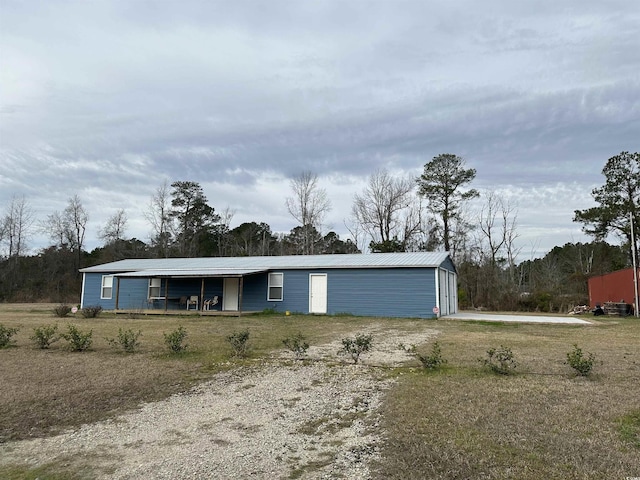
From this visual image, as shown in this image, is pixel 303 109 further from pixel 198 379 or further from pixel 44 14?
pixel 198 379

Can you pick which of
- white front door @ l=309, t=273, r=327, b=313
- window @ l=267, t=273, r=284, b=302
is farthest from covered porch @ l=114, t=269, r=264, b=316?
white front door @ l=309, t=273, r=327, b=313

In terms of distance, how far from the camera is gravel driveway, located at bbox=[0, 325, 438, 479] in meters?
3.21

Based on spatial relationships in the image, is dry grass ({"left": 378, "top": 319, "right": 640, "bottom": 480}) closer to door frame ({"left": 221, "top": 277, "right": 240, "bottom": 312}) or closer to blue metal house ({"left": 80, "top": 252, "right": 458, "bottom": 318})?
blue metal house ({"left": 80, "top": 252, "right": 458, "bottom": 318})

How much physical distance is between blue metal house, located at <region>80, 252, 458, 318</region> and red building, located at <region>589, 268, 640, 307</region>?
7973 millimetres

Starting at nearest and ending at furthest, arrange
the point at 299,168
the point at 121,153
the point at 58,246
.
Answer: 1. the point at 121,153
2. the point at 299,168
3. the point at 58,246

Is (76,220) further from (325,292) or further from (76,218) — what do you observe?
(325,292)

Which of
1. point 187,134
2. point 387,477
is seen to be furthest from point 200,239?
point 387,477

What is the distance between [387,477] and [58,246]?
1807 inches

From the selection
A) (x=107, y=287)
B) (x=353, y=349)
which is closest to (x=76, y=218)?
(x=107, y=287)

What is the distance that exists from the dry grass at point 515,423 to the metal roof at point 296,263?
1117 cm

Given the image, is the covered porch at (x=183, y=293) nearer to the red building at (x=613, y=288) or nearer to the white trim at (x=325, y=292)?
the white trim at (x=325, y=292)

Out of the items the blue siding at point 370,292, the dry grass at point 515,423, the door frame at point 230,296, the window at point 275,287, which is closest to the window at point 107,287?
the door frame at point 230,296

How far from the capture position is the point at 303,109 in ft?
51.1

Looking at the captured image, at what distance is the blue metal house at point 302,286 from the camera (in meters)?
17.8
